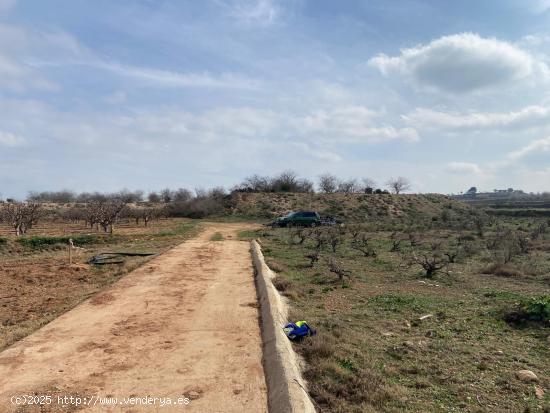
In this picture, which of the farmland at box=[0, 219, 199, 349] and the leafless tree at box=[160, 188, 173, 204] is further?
the leafless tree at box=[160, 188, 173, 204]

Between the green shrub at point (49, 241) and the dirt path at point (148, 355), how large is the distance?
46.8 feet

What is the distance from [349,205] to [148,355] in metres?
46.5

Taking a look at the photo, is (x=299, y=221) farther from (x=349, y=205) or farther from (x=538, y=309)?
(x=538, y=309)

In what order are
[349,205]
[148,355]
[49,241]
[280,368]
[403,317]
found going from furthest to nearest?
[349,205] < [49,241] < [403,317] < [148,355] < [280,368]

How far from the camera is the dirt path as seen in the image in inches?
174

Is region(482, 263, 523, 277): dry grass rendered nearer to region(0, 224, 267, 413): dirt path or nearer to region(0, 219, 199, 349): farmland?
region(0, 224, 267, 413): dirt path

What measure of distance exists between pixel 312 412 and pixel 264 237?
2170 centimetres

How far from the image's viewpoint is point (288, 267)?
13.8 meters

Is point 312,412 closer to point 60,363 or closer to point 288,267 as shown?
point 60,363

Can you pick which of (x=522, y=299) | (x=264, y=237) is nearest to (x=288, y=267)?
(x=522, y=299)

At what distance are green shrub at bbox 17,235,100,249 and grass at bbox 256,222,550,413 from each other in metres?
14.3

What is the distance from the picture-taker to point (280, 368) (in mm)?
4926

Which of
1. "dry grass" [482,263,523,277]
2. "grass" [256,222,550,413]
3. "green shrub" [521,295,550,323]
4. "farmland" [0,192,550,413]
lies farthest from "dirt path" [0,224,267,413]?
"dry grass" [482,263,523,277]

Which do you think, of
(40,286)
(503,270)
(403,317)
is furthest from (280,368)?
(503,270)
